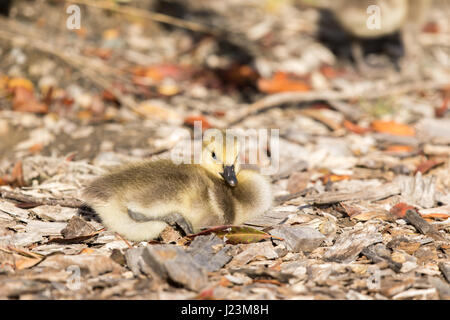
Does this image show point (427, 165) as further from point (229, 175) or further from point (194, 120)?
point (194, 120)

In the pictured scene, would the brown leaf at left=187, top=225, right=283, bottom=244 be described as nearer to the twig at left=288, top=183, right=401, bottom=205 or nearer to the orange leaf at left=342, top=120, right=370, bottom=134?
the twig at left=288, top=183, right=401, bottom=205

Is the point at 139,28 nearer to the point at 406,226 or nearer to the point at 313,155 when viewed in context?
the point at 313,155

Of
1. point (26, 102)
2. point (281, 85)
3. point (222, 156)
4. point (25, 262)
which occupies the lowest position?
point (25, 262)

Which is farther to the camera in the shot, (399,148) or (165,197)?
(399,148)

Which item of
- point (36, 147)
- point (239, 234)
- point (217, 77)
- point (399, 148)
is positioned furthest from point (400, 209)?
point (217, 77)

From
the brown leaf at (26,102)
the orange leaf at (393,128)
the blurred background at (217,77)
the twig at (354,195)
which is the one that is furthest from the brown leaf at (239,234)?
the brown leaf at (26,102)

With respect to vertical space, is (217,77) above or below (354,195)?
above

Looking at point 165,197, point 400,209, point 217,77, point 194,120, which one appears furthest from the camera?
point 217,77

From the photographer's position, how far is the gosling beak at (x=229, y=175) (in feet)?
9.80

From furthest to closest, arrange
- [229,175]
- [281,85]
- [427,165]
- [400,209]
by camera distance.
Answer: [281,85] < [427,165] < [400,209] < [229,175]

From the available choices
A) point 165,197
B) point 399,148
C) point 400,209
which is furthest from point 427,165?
point 165,197

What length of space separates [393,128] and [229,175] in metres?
2.60

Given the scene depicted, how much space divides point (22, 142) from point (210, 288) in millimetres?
2923

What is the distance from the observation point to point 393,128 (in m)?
5.04
